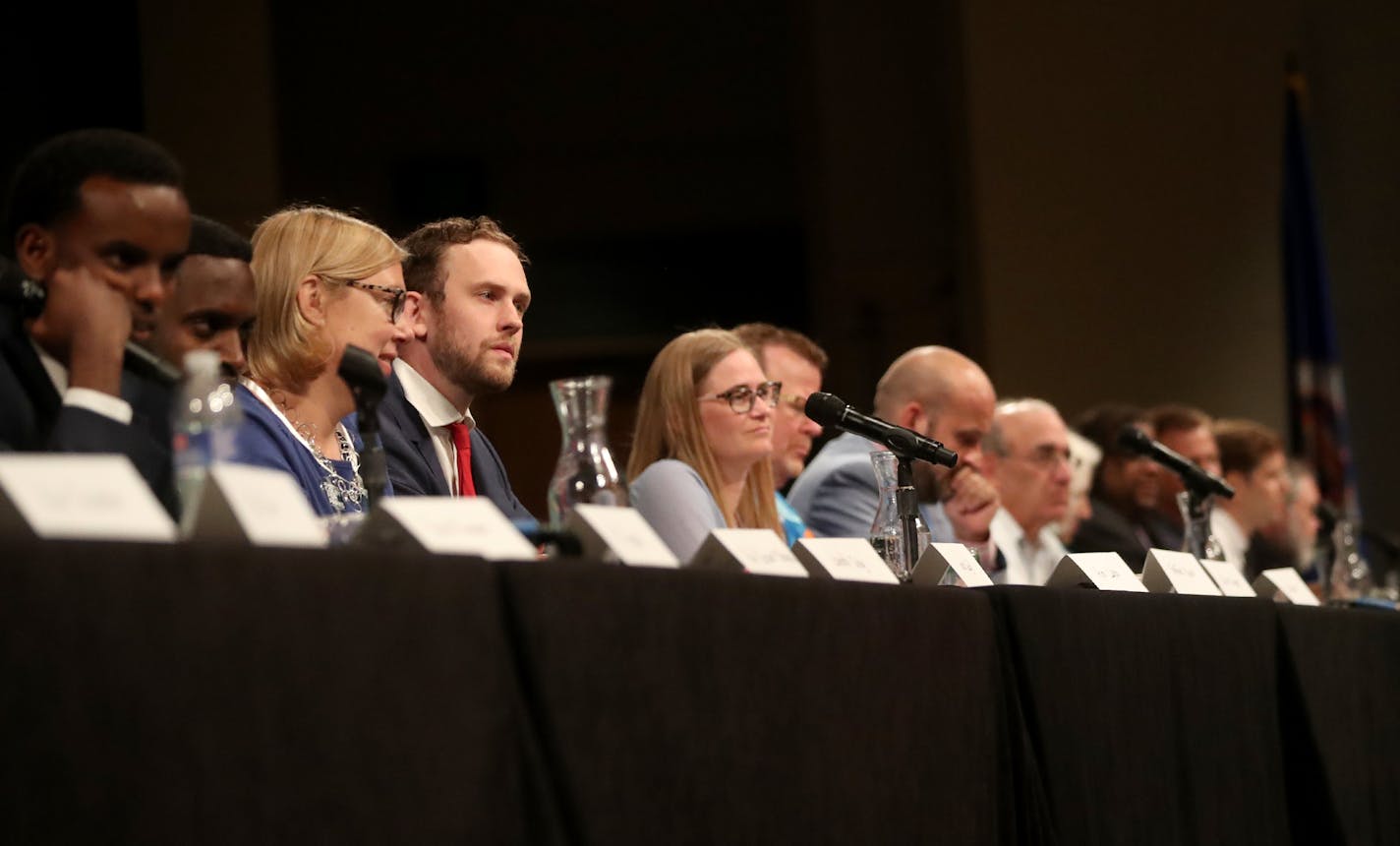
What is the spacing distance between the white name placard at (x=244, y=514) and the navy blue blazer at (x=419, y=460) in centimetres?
138

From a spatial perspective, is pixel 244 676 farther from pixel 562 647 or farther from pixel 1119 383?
pixel 1119 383

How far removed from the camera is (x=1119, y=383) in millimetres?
8203

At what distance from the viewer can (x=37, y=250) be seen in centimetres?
161

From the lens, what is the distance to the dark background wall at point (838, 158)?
744cm

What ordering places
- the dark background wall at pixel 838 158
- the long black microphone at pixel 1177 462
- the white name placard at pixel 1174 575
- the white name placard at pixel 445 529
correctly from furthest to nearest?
1. the dark background wall at pixel 838 158
2. the long black microphone at pixel 1177 462
3. the white name placard at pixel 1174 575
4. the white name placard at pixel 445 529

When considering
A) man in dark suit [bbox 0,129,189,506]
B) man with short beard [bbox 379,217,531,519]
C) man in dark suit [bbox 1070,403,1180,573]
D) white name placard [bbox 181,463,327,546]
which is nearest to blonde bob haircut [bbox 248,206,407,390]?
man with short beard [bbox 379,217,531,519]

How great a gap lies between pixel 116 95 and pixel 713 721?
492 centimetres

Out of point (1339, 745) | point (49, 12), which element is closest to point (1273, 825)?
point (1339, 745)

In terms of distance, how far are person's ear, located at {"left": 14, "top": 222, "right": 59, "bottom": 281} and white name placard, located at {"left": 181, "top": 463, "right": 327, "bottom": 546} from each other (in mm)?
455

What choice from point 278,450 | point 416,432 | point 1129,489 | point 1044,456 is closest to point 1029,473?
point 1044,456

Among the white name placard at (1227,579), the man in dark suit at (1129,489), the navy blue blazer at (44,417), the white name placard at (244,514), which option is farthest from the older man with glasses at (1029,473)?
the white name placard at (244,514)

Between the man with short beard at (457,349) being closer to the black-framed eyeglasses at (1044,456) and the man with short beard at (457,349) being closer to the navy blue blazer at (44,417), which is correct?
the navy blue blazer at (44,417)

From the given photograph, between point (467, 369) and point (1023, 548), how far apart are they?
232cm

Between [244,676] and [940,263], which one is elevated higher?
[940,263]
